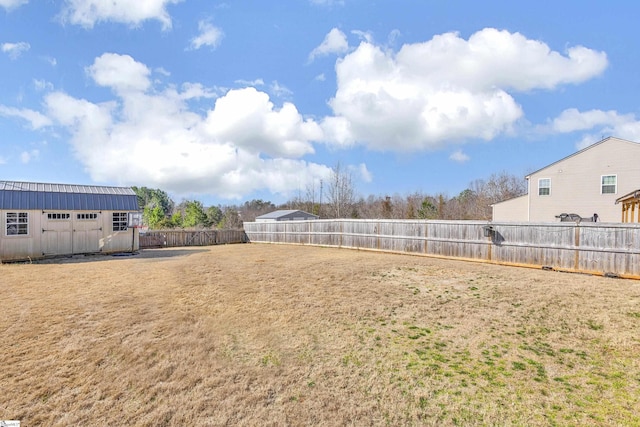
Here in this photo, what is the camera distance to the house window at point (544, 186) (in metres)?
19.4

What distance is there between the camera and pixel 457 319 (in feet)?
18.9

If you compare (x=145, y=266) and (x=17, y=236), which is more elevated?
(x=17, y=236)

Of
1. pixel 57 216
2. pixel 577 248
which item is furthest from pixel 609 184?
pixel 57 216

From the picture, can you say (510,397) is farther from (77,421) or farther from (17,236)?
(17,236)

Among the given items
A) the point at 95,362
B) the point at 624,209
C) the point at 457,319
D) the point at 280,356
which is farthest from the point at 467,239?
the point at 95,362

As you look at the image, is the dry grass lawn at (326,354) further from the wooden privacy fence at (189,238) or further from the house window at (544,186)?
the wooden privacy fence at (189,238)

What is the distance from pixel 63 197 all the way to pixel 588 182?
2840 cm

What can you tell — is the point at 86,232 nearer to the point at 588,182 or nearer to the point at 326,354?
the point at 326,354

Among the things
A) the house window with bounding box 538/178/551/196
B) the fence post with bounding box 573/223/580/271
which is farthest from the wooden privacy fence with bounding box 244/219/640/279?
the house window with bounding box 538/178/551/196

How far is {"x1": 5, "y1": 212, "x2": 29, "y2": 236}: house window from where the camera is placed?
13.7 meters

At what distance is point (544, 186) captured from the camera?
1964 centimetres

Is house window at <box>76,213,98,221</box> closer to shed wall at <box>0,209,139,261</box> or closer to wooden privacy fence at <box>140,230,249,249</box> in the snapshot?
shed wall at <box>0,209,139,261</box>

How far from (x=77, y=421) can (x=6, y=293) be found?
716 centimetres

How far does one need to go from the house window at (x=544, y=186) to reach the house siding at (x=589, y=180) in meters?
0.14
